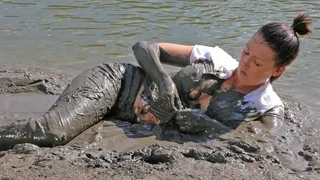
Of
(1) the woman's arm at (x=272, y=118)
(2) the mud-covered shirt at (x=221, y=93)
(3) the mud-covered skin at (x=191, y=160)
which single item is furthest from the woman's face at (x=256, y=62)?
(3) the mud-covered skin at (x=191, y=160)

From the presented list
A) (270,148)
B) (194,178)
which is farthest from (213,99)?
(194,178)

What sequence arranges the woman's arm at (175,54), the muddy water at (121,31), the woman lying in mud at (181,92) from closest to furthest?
the woman lying in mud at (181,92)
the woman's arm at (175,54)
the muddy water at (121,31)

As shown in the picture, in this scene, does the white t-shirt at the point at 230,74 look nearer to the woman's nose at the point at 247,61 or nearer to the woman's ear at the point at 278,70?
the woman's ear at the point at 278,70

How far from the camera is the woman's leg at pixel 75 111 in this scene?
13.0 ft

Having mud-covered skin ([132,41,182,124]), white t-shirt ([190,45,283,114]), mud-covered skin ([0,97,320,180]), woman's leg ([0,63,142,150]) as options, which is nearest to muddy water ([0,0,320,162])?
woman's leg ([0,63,142,150])

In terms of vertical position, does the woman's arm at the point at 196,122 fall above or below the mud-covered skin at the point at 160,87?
below

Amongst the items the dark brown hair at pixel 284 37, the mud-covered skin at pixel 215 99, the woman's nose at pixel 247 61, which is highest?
the dark brown hair at pixel 284 37

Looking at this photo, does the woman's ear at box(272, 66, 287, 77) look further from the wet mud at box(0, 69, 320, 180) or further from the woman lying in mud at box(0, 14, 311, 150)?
the wet mud at box(0, 69, 320, 180)

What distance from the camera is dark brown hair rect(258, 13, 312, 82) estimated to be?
4117mm

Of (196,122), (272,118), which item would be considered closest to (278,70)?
(272,118)

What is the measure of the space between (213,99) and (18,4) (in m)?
5.49

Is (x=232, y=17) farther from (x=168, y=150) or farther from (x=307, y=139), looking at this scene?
(x=168, y=150)

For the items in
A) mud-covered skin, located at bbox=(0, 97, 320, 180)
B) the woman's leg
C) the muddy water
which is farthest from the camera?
the muddy water

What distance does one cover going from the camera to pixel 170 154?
383 centimetres
